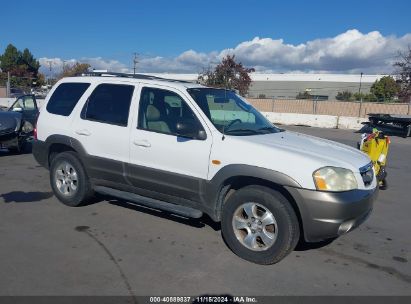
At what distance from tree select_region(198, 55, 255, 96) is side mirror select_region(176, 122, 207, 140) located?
43472mm

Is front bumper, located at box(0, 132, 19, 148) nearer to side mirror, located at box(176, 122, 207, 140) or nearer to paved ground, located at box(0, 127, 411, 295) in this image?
paved ground, located at box(0, 127, 411, 295)

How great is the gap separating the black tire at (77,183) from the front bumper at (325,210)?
3083mm

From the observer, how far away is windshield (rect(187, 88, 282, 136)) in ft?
15.8

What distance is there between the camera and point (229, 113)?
205 inches

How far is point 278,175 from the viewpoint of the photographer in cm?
406

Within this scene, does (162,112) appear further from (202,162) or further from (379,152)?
(379,152)

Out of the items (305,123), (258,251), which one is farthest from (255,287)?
(305,123)

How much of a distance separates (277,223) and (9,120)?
7933 millimetres

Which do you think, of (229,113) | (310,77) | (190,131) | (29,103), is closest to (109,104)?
(190,131)

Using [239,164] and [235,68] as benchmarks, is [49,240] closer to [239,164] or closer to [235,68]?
[239,164]

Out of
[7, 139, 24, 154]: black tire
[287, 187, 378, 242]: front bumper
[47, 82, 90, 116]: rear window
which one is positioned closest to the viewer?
[287, 187, 378, 242]: front bumper

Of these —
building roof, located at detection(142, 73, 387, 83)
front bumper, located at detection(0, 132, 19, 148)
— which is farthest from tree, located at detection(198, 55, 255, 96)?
front bumper, located at detection(0, 132, 19, 148)

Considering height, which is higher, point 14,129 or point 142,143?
point 142,143

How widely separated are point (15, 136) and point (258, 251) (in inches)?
305
